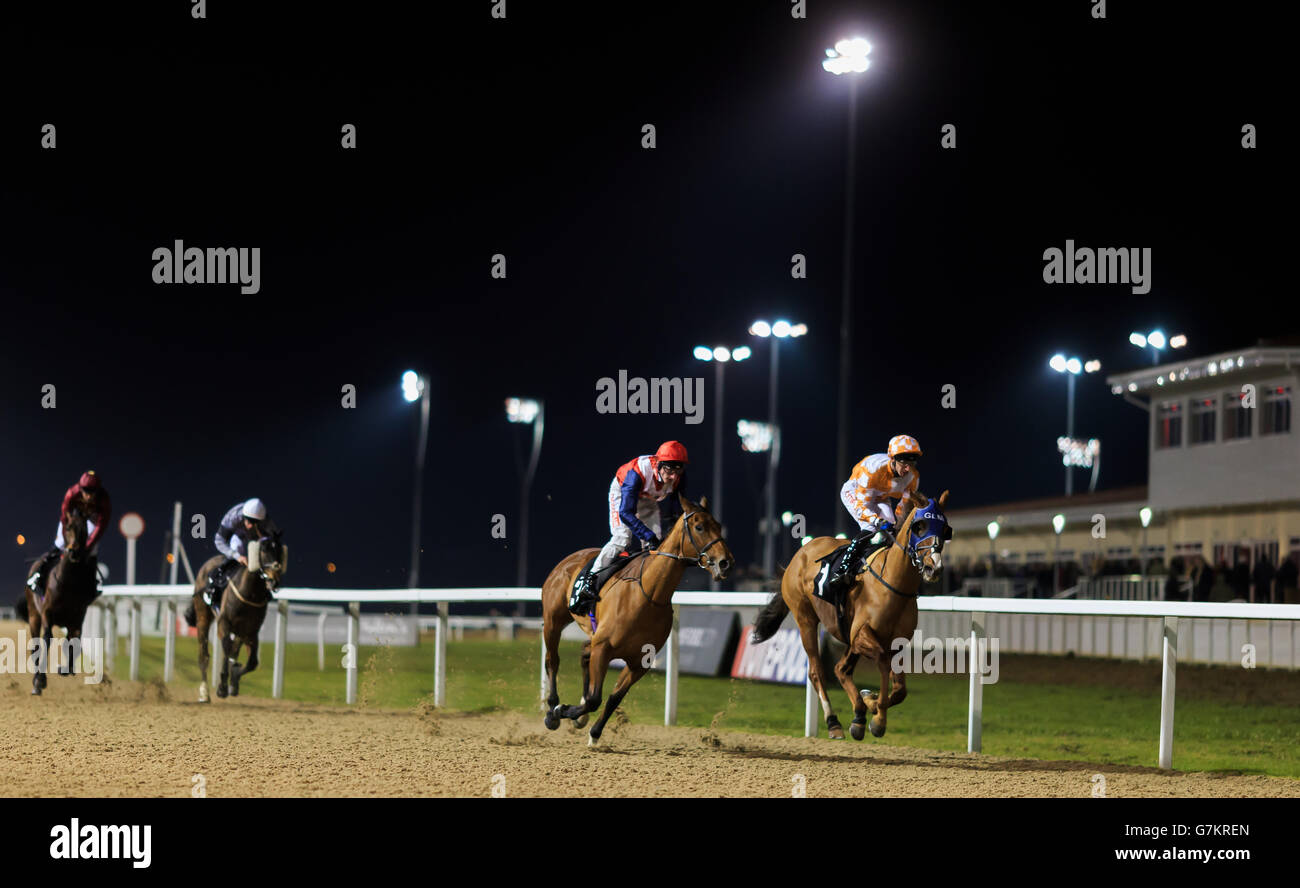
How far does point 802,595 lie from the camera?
9.36 m

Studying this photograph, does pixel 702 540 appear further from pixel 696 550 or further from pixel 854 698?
A: pixel 854 698

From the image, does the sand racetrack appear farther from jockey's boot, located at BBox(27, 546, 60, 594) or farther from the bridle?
jockey's boot, located at BBox(27, 546, 60, 594)

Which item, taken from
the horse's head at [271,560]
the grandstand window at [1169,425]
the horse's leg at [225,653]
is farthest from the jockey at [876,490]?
the grandstand window at [1169,425]

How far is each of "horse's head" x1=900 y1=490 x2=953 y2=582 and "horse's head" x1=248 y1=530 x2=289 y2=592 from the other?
5619 millimetres

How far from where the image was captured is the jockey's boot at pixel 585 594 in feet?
28.3

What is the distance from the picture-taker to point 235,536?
12.2 meters

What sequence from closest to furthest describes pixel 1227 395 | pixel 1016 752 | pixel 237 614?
1. pixel 1016 752
2. pixel 237 614
3. pixel 1227 395

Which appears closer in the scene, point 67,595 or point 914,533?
point 914,533

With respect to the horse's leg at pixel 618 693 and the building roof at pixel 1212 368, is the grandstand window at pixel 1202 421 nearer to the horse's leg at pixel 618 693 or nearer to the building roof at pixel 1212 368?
the building roof at pixel 1212 368

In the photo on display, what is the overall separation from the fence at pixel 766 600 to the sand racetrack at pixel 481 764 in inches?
16.7

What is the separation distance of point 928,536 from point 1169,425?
21162 mm
